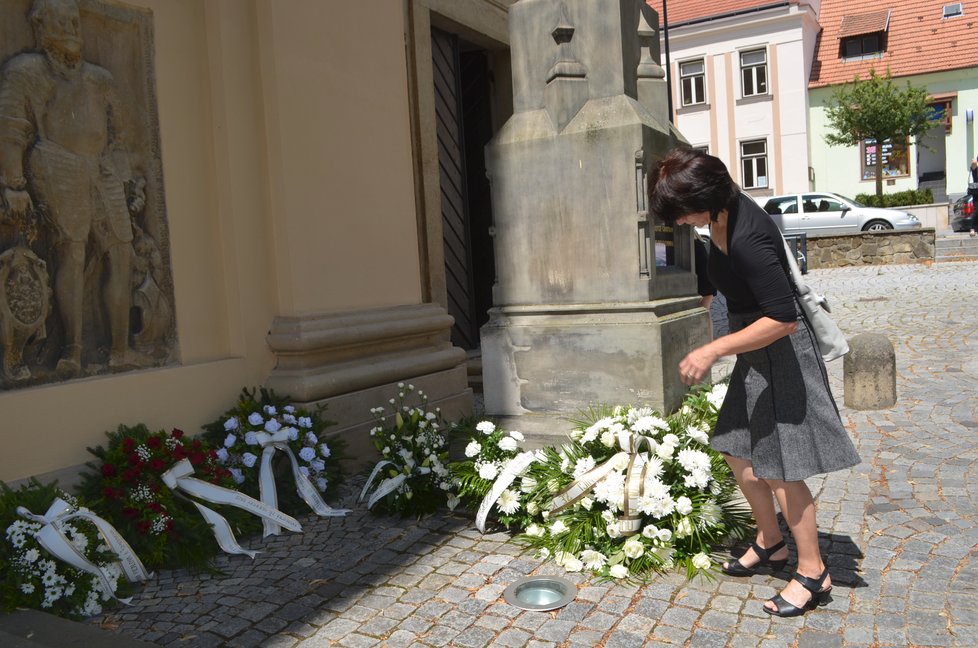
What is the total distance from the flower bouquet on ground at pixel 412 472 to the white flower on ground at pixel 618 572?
1193 mm

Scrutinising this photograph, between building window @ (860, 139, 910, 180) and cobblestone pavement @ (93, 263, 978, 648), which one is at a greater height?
building window @ (860, 139, 910, 180)

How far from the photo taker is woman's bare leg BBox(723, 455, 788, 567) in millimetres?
3418

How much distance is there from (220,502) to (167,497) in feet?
0.91

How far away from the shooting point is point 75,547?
3.59 metres

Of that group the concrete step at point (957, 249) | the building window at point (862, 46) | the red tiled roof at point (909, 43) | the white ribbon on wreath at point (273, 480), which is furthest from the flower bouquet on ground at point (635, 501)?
the building window at point (862, 46)

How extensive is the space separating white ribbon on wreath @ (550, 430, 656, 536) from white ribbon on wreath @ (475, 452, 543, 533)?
10.7 inches

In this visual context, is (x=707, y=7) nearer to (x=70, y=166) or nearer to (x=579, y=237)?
(x=579, y=237)

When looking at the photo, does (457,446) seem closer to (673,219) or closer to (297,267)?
(297,267)

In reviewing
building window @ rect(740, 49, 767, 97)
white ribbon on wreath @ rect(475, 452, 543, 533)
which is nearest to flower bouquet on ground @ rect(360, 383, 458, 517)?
white ribbon on wreath @ rect(475, 452, 543, 533)

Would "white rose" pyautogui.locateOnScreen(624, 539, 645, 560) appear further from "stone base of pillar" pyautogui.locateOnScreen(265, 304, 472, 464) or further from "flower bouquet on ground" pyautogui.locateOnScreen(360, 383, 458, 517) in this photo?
"stone base of pillar" pyautogui.locateOnScreen(265, 304, 472, 464)

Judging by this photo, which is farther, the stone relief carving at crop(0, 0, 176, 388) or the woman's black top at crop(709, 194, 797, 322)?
the stone relief carving at crop(0, 0, 176, 388)

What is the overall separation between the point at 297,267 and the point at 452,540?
2226 mm

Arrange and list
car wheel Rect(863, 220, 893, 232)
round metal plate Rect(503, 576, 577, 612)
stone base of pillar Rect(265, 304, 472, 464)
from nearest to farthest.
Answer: round metal plate Rect(503, 576, 577, 612)
stone base of pillar Rect(265, 304, 472, 464)
car wheel Rect(863, 220, 893, 232)

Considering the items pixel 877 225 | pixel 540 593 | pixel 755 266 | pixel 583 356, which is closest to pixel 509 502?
pixel 540 593
